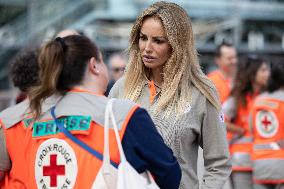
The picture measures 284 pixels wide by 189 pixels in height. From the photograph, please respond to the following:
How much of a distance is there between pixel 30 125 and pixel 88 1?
61.3 feet

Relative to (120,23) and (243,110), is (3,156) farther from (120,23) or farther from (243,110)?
(120,23)

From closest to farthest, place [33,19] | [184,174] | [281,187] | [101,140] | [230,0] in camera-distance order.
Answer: [101,140] < [184,174] < [281,187] < [33,19] < [230,0]

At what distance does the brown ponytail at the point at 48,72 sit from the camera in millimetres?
3572

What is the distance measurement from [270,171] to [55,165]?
405 centimetres

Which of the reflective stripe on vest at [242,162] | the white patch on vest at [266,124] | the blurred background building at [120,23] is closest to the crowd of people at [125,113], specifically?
the white patch on vest at [266,124]

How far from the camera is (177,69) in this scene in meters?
4.46

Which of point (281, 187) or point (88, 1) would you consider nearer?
point (281, 187)

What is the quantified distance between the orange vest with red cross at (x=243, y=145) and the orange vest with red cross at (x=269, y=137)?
0.35 metres

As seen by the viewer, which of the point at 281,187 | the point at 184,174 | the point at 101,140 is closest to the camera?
the point at 101,140

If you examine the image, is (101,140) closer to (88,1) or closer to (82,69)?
(82,69)

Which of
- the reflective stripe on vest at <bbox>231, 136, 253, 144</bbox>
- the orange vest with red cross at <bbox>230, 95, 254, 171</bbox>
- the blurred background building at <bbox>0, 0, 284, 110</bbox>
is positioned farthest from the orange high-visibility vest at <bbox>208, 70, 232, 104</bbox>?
the blurred background building at <bbox>0, 0, 284, 110</bbox>

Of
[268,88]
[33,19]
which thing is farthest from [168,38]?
[33,19]

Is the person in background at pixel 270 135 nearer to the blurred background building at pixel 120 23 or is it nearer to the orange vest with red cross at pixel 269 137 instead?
the orange vest with red cross at pixel 269 137

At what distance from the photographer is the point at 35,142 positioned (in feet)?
11.8
